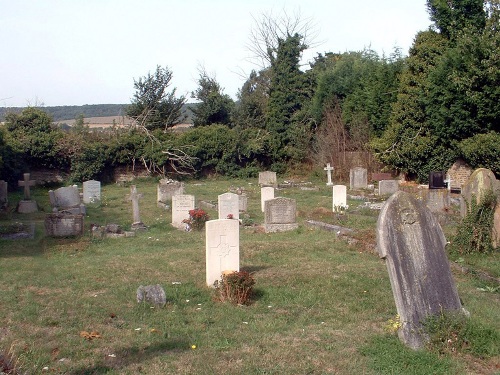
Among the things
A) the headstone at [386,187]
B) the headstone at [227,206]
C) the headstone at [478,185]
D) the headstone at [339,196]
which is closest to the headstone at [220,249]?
the headstone at [478,185]

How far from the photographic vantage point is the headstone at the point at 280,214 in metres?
17.2

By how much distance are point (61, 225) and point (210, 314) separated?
9809 millimetres

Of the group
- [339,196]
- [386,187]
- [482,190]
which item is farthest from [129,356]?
[386,187]

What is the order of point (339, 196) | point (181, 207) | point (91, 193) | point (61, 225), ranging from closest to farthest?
point (61, 225), point (181, 207), point (339, 196), point (91, 193)

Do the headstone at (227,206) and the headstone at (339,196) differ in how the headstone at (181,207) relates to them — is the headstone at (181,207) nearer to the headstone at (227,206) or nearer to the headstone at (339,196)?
the headstone at (227,206)

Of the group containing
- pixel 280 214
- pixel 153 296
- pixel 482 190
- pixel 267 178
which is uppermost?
pixel 482 190

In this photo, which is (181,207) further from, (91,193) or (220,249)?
(220,249)

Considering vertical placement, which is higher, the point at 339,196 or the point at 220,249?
the point at 339,196

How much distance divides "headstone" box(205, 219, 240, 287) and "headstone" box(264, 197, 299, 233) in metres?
7.57

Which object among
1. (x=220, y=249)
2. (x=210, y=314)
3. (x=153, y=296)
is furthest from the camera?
(x=220, y=249)

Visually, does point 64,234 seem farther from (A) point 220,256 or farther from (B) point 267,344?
(B) point 267,344

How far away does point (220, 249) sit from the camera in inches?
378

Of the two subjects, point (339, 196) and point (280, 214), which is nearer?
point (280, 214)

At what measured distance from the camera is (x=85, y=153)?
119 feet
